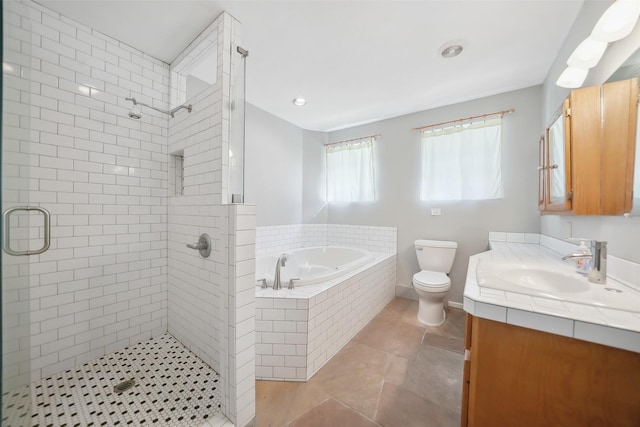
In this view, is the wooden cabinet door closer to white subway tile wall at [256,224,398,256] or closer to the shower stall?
the shower stall

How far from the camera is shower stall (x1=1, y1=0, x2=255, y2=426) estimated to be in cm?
120

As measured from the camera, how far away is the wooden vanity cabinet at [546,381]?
652 millimetres

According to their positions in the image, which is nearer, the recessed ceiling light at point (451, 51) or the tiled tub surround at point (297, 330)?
the tiled tub surround at point (297, 330)

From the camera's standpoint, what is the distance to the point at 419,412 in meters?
1.31

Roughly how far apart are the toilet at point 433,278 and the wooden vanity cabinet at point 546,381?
1.41 meters

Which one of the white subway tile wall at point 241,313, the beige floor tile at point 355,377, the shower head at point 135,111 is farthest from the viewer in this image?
the shower head at point 135,111

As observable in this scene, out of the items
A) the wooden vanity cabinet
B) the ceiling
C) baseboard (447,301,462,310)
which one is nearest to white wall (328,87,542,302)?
baseboard (447,301,462,310)

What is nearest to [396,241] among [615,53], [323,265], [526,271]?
[323,265]

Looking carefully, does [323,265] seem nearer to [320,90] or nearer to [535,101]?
[320,90]

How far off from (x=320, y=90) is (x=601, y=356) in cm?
262

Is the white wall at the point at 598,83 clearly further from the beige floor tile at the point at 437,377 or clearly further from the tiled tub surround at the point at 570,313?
the beige floor tile at the point at 437,377

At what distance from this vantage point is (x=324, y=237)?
3641 millimetres

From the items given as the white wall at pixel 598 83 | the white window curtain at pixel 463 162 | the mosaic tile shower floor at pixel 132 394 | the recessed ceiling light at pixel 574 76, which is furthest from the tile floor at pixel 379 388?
the recessed ceiling light at pixel 574 76

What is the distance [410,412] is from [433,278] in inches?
51.3
